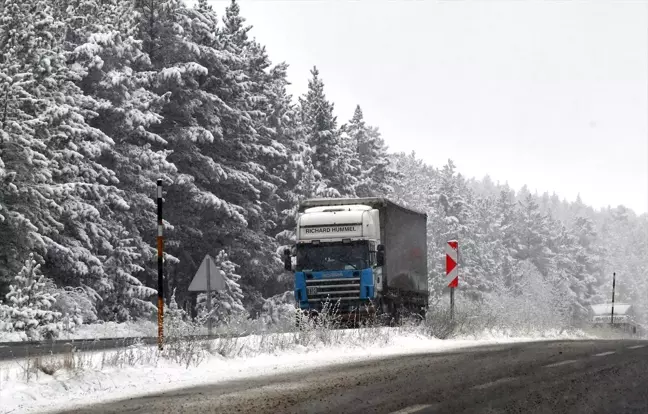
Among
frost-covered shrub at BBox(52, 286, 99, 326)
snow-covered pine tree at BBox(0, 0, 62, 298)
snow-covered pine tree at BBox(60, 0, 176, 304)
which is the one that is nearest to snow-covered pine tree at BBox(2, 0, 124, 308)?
snow-covered pine tree at BBox(0, 0, 62, 298)

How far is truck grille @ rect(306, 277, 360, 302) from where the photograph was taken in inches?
1114

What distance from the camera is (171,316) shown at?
17062mm

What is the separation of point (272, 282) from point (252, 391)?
129ft

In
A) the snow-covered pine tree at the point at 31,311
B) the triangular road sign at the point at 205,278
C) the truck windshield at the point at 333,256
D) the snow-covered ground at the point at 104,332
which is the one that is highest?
the truck windshield at the point at 333,256

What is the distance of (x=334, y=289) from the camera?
28406mm

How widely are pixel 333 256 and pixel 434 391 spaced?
1807cm

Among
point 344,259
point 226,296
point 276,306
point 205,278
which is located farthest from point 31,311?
point 276,306

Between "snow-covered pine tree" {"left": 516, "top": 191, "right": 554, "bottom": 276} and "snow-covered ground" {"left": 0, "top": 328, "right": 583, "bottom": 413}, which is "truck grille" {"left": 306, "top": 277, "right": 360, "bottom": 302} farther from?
"snow-covered pine tree" {"left": 516, "top": 191, "right": 554, "bottom": 276}

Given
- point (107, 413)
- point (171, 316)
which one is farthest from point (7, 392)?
point (171, 316)

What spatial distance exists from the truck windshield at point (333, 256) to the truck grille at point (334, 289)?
358mm

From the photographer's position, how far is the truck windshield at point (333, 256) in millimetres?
28250

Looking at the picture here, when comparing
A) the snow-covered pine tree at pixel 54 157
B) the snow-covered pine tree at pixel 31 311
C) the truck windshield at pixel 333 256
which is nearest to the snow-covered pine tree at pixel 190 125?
the snow-covered pine tree at pixel 54 157

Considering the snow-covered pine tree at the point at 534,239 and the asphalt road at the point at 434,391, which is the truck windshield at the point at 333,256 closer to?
the asphalt road at the point at 434,391

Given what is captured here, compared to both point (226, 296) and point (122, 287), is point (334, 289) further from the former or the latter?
point (226, 296)
